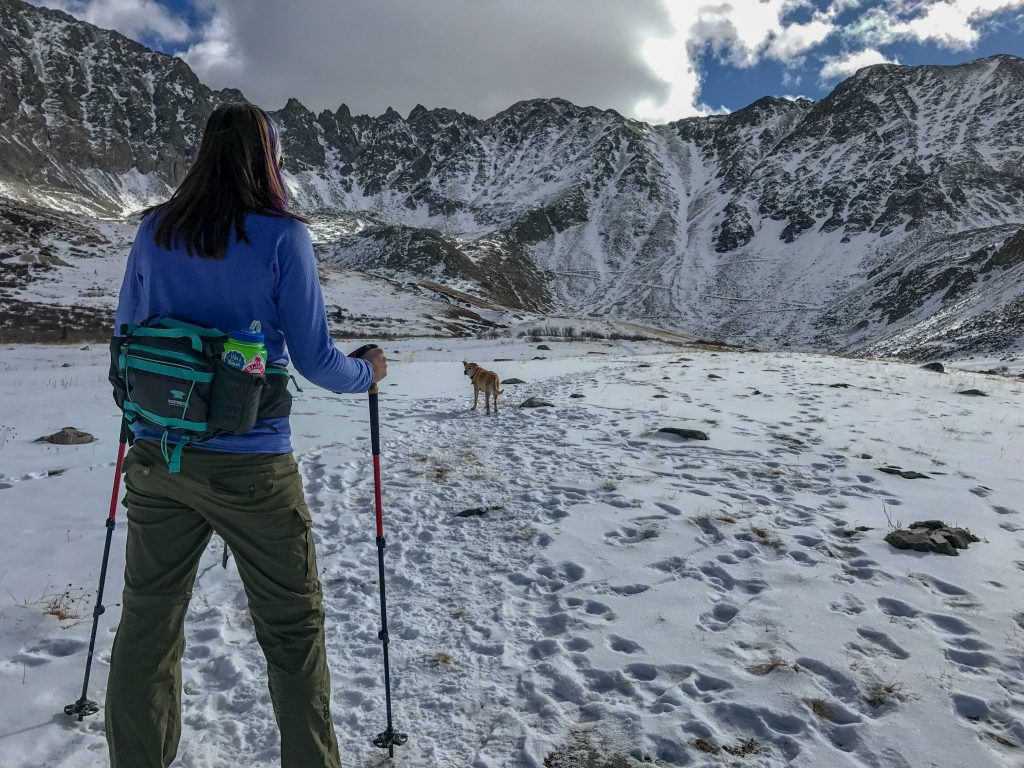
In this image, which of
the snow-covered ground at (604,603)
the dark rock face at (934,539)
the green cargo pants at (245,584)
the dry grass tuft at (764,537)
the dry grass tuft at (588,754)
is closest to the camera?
the green cargo pants at (245,584)

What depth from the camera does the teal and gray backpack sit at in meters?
2.68

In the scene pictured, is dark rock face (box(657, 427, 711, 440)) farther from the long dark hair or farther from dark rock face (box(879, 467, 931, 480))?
the long dark hair

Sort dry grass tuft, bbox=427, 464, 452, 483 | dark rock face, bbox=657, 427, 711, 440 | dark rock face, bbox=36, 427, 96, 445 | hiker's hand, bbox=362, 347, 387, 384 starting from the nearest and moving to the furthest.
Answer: hiker's hand, bbox=362, 347, 387, 384 → dry grass tuft, bbox=427, 464, 452, 483 → dark rock face, bbox=36, 427, 96, 445 → dark rock face, bbox=657, 427, 711, 440

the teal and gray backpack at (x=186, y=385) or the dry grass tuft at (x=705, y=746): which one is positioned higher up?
the teal and gray backpack at (x=186, y=385)

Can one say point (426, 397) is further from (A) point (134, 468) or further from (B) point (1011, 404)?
(B) point (1011, 404)

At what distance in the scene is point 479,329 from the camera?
241 ft

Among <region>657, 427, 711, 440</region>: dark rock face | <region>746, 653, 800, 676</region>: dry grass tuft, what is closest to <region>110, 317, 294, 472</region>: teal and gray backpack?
<region>746, 653, 800, 676</region>: dry grass tuft

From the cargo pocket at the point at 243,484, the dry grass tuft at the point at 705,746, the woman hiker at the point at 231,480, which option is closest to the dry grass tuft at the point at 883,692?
the dry grass tuft at the point at 705,746

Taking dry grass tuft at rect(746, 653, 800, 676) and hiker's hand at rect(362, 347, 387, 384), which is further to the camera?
dry grass tuft at rect(746, 653, 800, 676)

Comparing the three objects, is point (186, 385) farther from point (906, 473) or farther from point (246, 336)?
point (906, 473)

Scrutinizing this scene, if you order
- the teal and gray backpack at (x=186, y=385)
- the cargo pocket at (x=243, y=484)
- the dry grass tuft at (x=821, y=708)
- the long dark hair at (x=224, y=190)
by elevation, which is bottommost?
the dry grass tuft at (x=821, y=708)

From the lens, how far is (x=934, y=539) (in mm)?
6625

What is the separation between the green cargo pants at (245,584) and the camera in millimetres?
2803

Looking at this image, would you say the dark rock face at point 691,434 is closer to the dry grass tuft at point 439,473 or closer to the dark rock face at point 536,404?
the dark rock face at point 536,404
